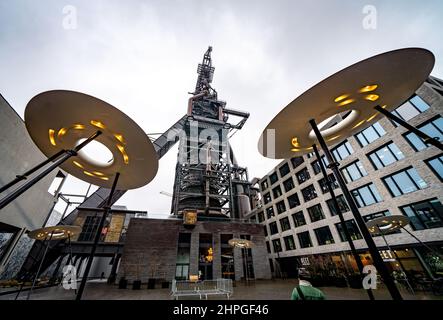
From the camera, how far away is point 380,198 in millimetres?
16828

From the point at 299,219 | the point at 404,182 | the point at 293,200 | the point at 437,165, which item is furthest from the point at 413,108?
the point at 299,219

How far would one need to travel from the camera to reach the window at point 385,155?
1627 cm

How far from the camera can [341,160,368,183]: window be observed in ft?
61.7

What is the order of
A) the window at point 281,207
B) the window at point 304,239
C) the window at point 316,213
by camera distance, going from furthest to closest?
the window at point 281,207 → the window at point 304,239 → the window at point 316,213

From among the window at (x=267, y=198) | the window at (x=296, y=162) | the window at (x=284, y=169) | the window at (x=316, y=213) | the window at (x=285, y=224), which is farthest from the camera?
the window at (x=267, y=198)

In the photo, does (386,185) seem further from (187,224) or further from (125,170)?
(125,170)

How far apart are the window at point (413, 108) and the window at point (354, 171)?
566 cm

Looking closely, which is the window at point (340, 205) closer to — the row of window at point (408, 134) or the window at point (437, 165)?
the row of window at point (408, 134)

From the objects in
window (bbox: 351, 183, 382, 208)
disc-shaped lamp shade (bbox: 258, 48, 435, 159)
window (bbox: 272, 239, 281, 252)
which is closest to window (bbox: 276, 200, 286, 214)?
window (bbox: 272, 239, 281, 252)

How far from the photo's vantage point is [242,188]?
106 ft

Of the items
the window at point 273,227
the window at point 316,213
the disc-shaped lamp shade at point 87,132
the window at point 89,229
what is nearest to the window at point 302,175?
the window at point 316,213
